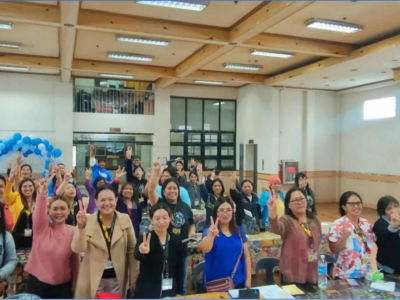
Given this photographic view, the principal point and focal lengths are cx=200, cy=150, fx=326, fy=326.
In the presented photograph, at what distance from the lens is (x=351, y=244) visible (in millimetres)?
2760

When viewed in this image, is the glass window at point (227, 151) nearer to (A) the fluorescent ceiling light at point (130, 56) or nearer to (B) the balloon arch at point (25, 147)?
(A) the fluorescent ceiling light at point (130, 56)

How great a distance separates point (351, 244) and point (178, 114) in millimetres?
9563

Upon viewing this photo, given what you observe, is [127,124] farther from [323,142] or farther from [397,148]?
[397,148]

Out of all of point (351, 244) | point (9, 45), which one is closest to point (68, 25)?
point (9, 45)

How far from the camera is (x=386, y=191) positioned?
960cm

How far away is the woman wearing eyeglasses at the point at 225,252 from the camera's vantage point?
8.63 ft

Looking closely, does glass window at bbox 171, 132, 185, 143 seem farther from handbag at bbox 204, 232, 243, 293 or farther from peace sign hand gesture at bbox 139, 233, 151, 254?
peace sign hand gesture at bbox 139, 233, 151, 254

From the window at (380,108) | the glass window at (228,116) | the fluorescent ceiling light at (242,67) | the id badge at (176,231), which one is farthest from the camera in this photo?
the glass window at (228,116)

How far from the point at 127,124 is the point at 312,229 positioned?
9182mm

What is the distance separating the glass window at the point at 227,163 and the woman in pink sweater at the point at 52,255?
31.8 feet

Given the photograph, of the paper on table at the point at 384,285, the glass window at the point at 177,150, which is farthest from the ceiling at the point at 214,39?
the paper on table at the point at 384,285

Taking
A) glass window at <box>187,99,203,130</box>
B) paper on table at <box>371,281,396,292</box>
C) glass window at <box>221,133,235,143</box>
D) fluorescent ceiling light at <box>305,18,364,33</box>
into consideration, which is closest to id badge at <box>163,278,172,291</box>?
paper on table at <box>371,281,396,292</box>

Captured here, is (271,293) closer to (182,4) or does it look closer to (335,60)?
(182,4)

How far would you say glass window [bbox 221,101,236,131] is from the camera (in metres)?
12.3
